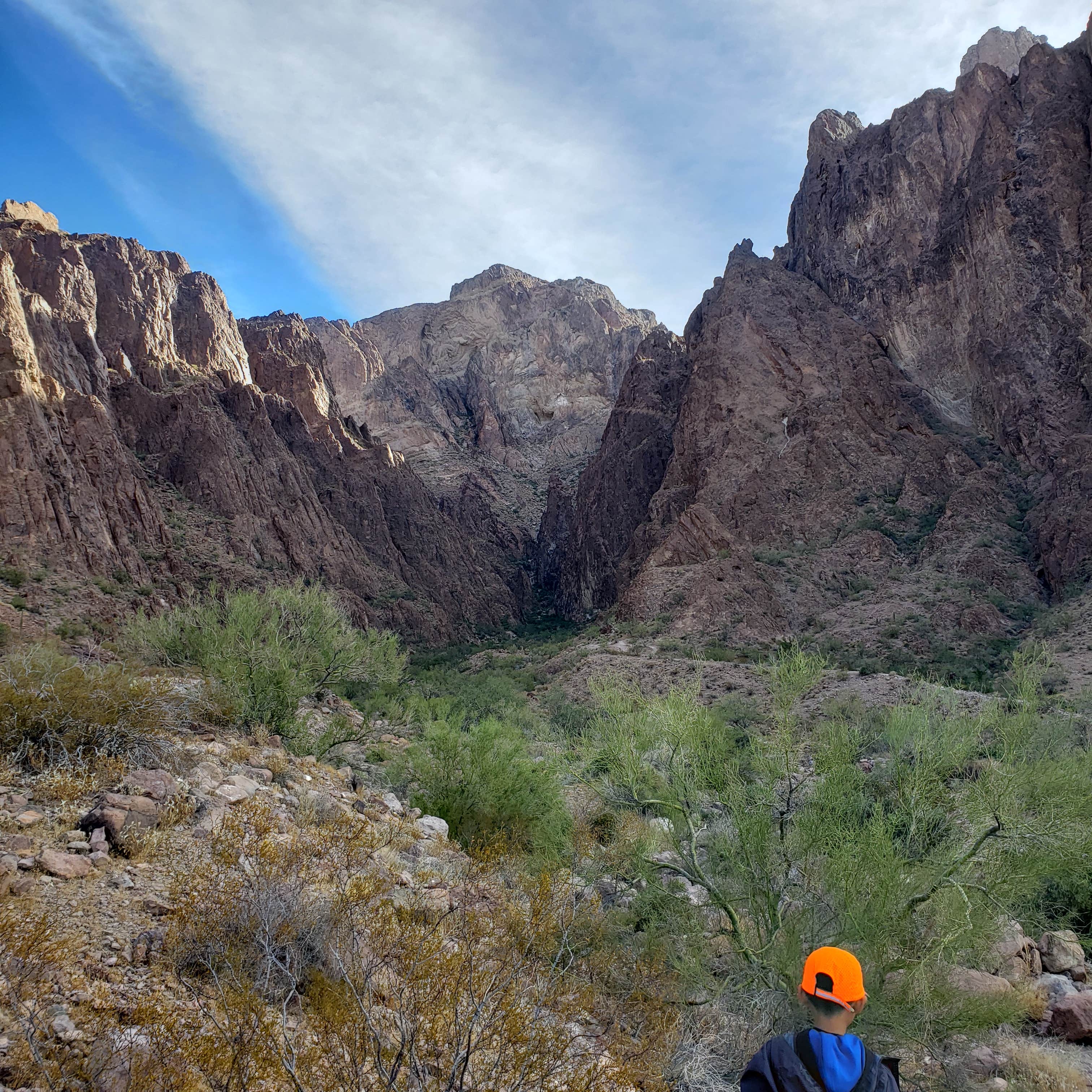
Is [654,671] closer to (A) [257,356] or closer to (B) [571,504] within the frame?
(B) [571,504]

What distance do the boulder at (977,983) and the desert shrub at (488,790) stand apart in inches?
182

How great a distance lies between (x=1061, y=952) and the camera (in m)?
7.54

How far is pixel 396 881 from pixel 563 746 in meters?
5.49

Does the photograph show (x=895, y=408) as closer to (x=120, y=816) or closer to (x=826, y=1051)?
(x=826, y=1051)

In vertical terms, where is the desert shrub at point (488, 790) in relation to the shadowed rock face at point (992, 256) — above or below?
below

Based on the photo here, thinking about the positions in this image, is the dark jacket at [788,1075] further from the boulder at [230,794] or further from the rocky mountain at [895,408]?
the rocky mountain at [895,408]

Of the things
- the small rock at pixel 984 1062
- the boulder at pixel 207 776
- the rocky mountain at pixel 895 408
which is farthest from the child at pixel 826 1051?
the rocky mountain at pixel 895 408

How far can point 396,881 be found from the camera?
20.0 feet

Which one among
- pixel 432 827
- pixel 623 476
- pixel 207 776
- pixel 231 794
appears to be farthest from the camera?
pixel 623 476

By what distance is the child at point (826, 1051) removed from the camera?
2859mm

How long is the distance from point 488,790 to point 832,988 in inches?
300

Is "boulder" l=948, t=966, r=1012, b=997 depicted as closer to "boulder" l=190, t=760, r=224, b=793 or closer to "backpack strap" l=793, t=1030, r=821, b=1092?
"backpack strap" l=793, t=1030, r=821, b=1092

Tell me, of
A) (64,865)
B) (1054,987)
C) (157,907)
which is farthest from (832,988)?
(1054,987)

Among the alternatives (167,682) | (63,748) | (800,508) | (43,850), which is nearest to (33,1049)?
(43,850)
